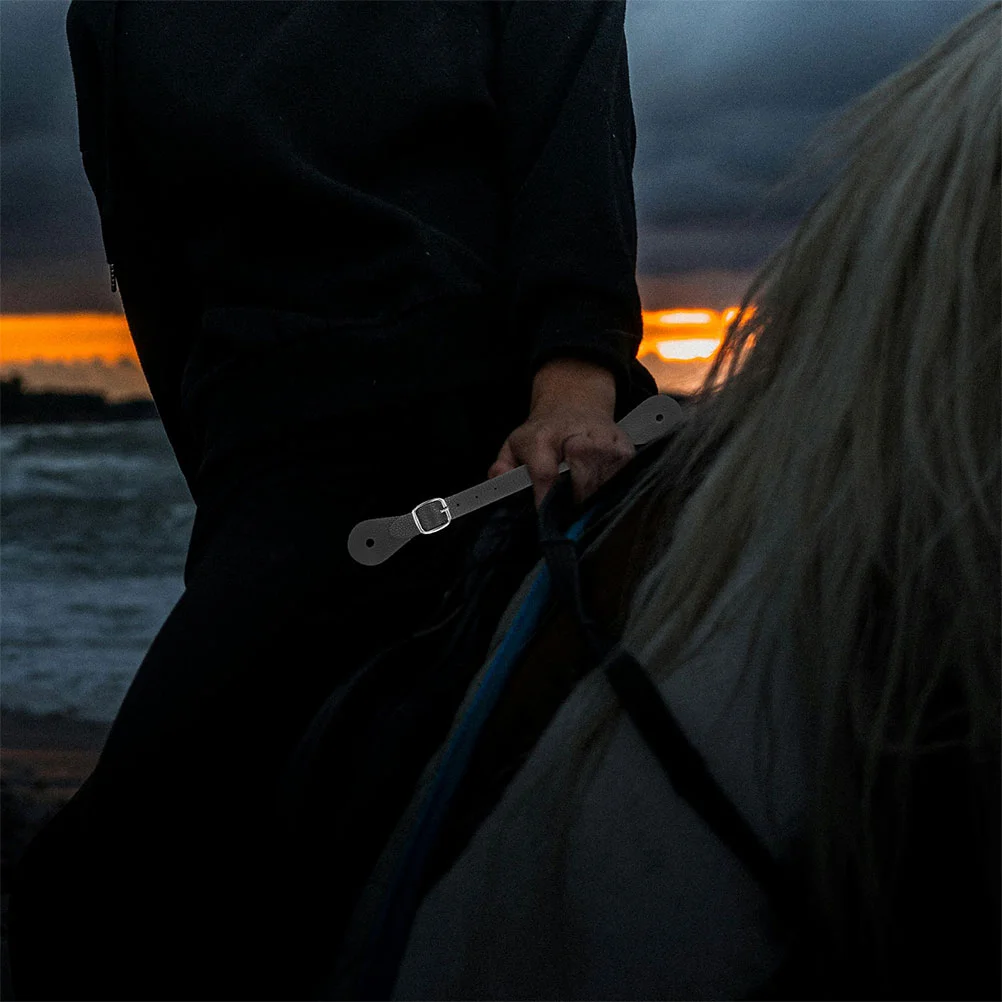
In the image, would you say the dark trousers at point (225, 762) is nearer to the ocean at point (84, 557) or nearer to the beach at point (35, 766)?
the beach at point (35, 766)

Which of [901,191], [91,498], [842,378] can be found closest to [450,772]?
[842,378]

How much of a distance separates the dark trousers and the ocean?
11.8 ft

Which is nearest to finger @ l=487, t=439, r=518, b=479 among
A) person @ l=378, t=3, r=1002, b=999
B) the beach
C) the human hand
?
the human hand

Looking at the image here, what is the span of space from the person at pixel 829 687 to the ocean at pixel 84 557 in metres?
3.90

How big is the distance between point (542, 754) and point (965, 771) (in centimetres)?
23

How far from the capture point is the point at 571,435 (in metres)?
0.81

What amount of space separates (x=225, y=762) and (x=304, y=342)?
0.35m

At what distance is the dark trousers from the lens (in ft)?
2.30

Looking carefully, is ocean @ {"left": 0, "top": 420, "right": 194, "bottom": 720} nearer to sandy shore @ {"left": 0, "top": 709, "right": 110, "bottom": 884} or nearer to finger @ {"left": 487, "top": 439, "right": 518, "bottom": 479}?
sandy shore @ {"left": 0, "top": 709, "right": 110, "bottom": 884}

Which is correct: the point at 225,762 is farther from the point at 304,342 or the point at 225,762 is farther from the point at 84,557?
the point at 84,557

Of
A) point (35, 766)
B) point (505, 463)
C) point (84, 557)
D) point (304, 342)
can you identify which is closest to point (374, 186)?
point (304, 342)

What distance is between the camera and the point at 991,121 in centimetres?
56

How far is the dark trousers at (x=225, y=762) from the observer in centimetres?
70

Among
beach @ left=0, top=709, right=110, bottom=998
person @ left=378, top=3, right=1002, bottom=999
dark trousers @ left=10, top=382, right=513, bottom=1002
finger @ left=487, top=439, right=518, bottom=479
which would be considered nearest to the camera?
person @ left=378, top=3, right=1002, bottom=999
